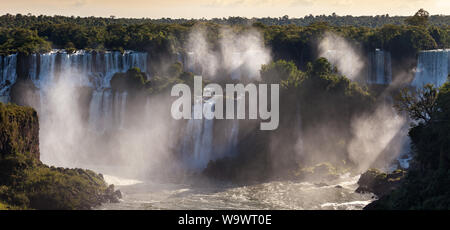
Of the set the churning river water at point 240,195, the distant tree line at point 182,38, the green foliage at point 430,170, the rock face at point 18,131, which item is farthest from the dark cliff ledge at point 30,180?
the distant tree line at point 182,38

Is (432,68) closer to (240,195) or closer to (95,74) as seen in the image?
(240,195)

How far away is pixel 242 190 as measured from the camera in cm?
6094

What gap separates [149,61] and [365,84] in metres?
23.7

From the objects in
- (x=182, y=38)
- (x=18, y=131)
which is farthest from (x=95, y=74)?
(x=18, y=131)

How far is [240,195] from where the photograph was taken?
2329 inches

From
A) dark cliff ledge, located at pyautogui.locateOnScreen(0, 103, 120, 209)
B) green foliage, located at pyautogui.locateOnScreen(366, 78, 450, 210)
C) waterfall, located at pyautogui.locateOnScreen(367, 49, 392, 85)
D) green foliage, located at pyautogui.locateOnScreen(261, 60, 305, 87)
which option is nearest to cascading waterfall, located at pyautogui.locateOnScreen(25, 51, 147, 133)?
green foliage, located at pyautogui.locateOnScreen(261, 60, 305, 87)

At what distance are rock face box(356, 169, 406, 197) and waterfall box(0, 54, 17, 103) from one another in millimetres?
36878

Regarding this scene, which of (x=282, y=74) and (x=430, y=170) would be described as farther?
A: (x=282, y=74)

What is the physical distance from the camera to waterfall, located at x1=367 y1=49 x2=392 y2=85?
80375 millimetres

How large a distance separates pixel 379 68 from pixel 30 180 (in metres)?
41.9

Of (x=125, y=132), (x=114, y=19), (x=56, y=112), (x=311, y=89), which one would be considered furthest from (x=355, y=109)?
(x=114, y=19)

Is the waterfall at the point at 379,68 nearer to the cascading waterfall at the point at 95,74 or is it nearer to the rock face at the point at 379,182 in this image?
the rock face at the point at 379,182

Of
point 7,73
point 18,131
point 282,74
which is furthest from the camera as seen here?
point 7,73

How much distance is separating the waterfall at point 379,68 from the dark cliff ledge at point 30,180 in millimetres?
34833
